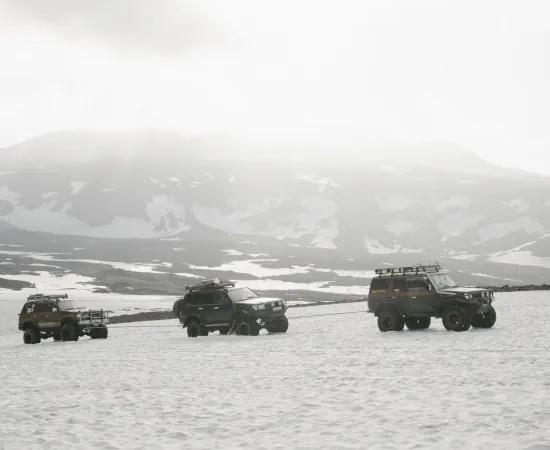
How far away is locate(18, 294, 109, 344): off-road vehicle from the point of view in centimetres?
3291

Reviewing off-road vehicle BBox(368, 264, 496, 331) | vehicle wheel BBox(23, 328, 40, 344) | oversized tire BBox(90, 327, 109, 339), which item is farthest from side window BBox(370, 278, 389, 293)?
vehicle wheel BBox(23, 328, 40, 344)

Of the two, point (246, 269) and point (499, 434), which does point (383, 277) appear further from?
point (246, 269)

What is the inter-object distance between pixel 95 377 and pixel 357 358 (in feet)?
21.5

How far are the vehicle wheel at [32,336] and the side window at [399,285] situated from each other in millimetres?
16605

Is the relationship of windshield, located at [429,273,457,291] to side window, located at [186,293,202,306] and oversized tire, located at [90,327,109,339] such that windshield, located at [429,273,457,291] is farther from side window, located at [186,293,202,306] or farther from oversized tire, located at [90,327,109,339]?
oversized tire, located at [90,327,109,339]

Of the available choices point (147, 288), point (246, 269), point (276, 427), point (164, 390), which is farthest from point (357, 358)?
point (246, 269)

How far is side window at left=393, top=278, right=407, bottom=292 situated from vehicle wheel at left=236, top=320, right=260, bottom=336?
5830 mm

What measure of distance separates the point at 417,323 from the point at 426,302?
2.10 m

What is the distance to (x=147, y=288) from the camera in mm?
104000

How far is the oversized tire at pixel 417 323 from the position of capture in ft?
92.6

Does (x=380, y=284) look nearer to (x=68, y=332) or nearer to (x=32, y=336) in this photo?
(x=68, y=332)

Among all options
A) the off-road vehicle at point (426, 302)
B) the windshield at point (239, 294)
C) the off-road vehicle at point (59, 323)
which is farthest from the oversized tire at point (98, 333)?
the off-road vehicle at point (426, 302)

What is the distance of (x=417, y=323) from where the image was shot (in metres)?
28.4

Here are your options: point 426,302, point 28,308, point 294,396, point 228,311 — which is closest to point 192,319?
point 228,311
